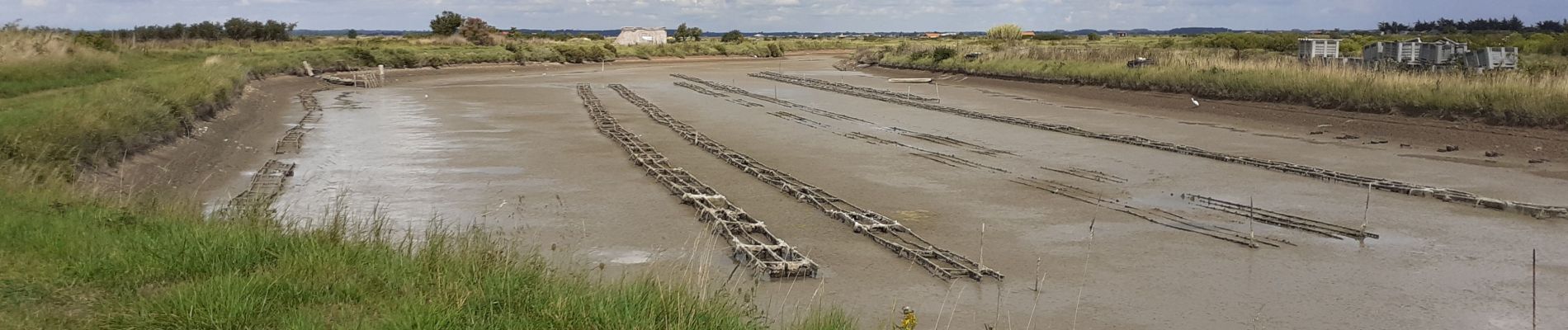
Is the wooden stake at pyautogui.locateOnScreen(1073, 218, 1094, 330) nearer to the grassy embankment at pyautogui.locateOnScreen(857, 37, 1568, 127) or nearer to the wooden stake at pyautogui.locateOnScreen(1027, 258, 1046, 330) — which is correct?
the wooden stake at pyautogui.locateOnScreen(1027, 258, 1046, 330)

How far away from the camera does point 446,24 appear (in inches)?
3529

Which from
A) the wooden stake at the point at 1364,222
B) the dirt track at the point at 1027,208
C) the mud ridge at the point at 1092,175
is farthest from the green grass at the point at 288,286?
the mud ridge at the point at 1092,175

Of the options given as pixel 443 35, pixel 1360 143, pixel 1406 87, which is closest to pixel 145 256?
pixel 1360 143

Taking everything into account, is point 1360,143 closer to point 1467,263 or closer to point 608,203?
point 1467,263

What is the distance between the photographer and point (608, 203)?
493 inches

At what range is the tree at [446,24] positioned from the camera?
89.5m

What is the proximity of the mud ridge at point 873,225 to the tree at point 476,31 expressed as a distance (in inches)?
2534

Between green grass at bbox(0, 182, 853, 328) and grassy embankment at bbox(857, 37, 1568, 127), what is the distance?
1559 centimetres

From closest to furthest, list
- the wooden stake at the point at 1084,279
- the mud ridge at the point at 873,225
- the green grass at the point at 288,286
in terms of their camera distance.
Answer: the green grass at the point at 288,286, the wooden stake at the point at 1084,279, the mud ridge at the point at 873,225

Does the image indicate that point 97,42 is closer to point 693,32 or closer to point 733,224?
point 733,224

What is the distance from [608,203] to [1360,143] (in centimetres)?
1179

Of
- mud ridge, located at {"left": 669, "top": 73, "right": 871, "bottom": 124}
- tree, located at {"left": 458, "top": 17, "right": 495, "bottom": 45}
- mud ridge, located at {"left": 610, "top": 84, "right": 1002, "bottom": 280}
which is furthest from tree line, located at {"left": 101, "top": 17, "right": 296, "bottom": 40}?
mud ridge, located at {"left": 610, "top": 84, "right": 1002, "bottom": 280}

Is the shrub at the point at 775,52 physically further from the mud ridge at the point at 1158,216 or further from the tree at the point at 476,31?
the mud ridge at the point at 1158,216

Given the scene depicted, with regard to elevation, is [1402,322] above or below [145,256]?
below
